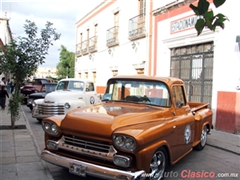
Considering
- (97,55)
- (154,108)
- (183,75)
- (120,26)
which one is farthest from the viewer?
(97,55)

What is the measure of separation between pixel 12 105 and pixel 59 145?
14.5 ft

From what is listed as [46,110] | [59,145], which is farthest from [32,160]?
[46,110]

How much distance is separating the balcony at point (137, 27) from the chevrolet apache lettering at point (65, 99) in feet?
15.2

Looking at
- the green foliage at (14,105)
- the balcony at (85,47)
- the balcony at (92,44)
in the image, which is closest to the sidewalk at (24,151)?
the green foliage at (14,105)

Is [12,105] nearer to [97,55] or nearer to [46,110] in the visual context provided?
[46,110]

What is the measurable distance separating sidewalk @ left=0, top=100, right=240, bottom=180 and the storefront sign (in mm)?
4189

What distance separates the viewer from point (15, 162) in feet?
15.3

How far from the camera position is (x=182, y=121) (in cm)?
457

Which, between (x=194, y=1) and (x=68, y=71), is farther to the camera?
(x=68, y=71)

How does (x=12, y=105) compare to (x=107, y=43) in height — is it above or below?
below

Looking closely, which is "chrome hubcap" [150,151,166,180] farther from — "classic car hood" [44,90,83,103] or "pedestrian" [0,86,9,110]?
"pedestrian" [0,86,9,110]

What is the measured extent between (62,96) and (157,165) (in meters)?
5.79

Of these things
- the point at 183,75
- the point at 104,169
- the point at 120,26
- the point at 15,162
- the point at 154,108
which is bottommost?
the point at 15,162

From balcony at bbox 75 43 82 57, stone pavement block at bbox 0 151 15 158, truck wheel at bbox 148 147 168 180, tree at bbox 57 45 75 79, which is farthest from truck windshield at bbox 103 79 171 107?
tree at bbox 57 45 75 79
